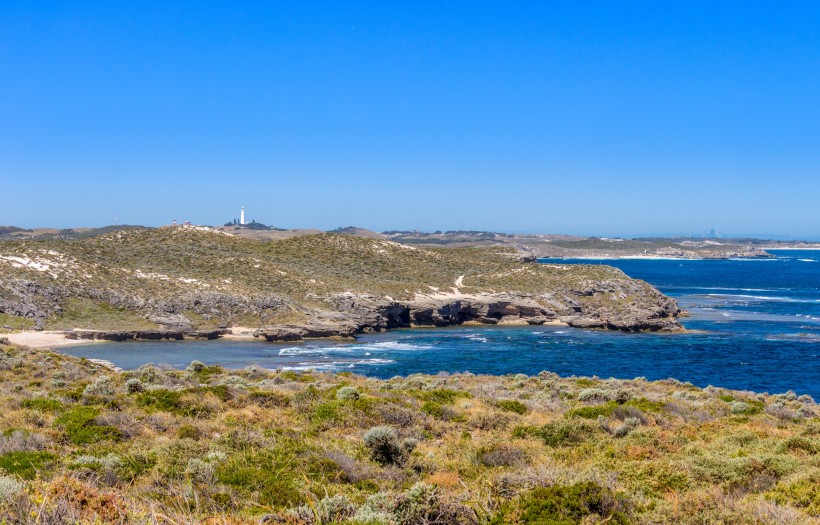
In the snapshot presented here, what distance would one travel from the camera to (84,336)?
155 ft

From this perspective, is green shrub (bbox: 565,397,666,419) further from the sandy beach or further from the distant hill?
the distant hill

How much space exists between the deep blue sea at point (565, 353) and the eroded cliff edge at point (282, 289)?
9.46 ft

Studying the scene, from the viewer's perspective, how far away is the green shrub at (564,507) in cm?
704

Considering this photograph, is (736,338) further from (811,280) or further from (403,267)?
(811,280)

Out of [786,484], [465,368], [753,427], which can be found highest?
[786,484]

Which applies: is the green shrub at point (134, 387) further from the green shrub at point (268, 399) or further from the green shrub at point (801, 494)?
the green shrub at point (801, 494)

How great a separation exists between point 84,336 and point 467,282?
40.4 metres

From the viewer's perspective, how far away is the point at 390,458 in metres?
11.8

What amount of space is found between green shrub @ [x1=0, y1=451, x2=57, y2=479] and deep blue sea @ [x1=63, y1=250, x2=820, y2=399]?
27401 mm

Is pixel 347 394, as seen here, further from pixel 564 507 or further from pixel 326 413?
pixel 564 507

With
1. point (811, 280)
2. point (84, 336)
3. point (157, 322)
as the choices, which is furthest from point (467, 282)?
point (811, 280)

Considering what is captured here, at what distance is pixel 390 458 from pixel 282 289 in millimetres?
52164

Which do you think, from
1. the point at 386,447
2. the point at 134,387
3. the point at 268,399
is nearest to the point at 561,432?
the point at 386,447

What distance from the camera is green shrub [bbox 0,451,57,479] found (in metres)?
9.52
